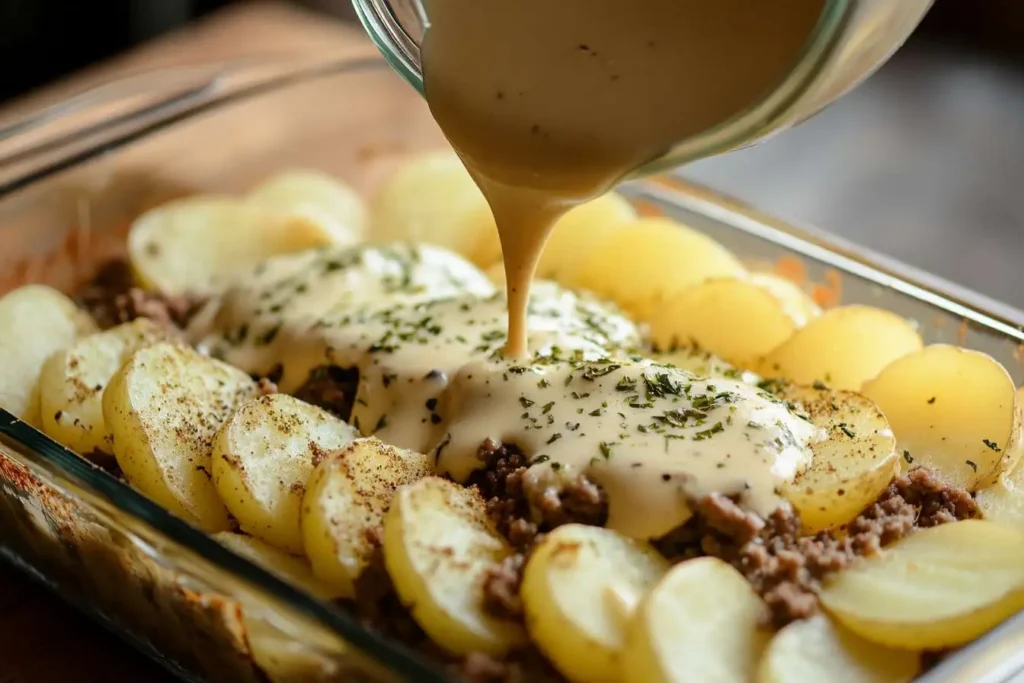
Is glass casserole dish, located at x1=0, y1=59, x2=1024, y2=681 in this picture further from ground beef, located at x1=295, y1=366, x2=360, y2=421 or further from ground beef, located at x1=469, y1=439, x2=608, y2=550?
ground beef, located at x1=295, y1=366, x2=360, y2=421

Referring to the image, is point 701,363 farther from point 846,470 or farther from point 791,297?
point 846,470

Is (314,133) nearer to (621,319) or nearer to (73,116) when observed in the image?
(73,116)

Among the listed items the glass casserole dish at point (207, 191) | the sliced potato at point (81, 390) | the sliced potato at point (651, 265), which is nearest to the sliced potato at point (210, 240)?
the glass casserole dish at point (207, 191)

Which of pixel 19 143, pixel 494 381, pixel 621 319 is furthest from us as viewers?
pixel 19 143

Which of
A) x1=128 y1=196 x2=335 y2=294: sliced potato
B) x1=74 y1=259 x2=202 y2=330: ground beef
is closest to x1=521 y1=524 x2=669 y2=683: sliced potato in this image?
x1=74 y1=259 x2=202 y2=330: ground beef

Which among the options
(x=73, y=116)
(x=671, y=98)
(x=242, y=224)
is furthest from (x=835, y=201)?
(x=73, y=116)

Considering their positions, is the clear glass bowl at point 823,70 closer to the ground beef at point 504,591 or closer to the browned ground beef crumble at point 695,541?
the browned ground beef crumble at point 695,541

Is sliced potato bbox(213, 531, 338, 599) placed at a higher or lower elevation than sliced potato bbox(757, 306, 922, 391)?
lower
